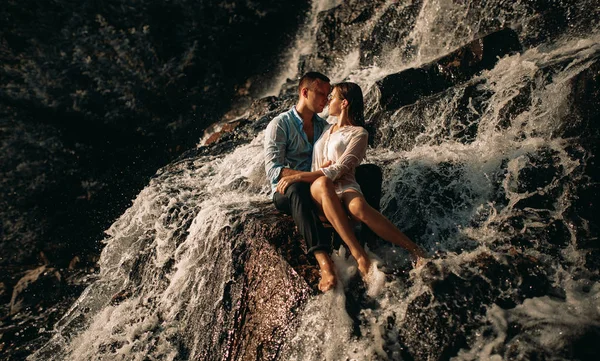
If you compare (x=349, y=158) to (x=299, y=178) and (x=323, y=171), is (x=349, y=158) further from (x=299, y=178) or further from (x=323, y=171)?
(x=299, y=178)

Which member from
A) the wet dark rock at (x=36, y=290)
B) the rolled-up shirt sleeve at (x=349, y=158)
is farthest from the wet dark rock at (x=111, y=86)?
the rolled-up shirt sleeve at (x=349, y=158)

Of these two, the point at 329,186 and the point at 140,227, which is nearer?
the point at 329,186

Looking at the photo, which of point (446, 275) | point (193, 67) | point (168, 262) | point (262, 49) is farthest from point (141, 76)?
point (446, 275)

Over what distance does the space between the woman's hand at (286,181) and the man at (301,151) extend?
1.4 inches

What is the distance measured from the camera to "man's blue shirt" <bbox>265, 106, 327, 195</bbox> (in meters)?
4.53

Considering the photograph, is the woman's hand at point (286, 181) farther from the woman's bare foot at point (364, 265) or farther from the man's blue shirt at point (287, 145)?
the woman's bare foot at point (364, 265)

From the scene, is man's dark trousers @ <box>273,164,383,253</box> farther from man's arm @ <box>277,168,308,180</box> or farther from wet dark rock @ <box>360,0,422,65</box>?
wet dark rock @ <box>360,0,422,65</box>

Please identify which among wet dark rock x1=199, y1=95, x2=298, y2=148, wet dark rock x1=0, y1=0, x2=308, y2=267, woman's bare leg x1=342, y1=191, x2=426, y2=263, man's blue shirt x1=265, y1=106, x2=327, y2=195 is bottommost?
woman's bare leg x1=342, y1=191, x2=426, y2=263

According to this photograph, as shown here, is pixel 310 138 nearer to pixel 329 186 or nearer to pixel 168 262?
pixel 329 186

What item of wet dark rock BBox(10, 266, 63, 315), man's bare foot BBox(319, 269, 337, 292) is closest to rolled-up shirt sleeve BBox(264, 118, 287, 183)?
man's bare foot BBox(319, 269, 337, 292)

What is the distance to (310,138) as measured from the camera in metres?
4.88

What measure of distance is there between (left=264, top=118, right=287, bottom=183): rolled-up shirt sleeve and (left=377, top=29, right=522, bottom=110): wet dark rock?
2967 mm

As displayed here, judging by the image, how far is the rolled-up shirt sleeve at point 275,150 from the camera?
4477 millimetres

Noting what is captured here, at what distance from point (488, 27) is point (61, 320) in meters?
9.17
